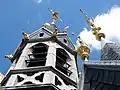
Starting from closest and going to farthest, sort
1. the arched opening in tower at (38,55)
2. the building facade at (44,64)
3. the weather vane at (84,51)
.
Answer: the weather vane at (84,51) < the building facade at (44,64) < the arched opening in tower at (38,55)

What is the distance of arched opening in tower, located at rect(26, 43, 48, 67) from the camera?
38.7 m

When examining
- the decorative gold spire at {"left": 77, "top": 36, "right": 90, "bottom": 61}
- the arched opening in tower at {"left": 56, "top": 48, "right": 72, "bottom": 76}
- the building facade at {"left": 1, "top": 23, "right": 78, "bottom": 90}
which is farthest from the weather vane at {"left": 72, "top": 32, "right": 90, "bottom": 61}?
the arched opening in tower at {"left": 56, "top": 48, "right": 72, "bottom": 76}

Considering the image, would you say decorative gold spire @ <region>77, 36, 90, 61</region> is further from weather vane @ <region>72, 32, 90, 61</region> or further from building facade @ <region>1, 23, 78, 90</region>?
building facade @ <region>1, 23, 78, 90</region>

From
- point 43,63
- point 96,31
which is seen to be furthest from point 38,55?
point 96,31

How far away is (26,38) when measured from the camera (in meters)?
42.8

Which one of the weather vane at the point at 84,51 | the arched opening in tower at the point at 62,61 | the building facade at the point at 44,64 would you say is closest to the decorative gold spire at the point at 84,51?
the weather vane at the point at 84,51

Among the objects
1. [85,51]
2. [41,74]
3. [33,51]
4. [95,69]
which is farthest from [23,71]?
[95,69]

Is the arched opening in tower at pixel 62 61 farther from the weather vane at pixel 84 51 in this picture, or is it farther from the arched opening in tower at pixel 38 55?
the weather vane at pixel 84 51

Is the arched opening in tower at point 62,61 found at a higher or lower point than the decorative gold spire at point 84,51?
higher

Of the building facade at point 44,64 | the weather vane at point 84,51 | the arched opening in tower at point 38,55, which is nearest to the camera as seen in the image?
the weather vane at point 84,51

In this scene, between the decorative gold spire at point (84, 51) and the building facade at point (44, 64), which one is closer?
the decorative gold spire at point (84, 51)

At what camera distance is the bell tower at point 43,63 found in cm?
3341

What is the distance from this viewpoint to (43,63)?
3875 centimetres

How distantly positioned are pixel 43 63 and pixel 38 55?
186 centimetres
